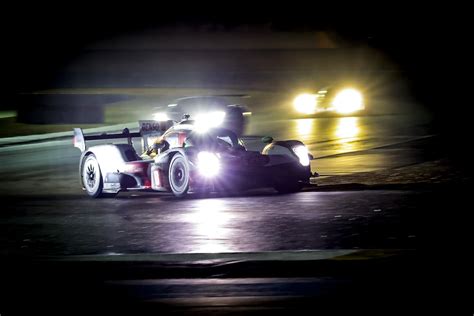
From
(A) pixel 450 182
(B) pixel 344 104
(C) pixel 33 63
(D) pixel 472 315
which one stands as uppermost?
(C) pixel 33 63

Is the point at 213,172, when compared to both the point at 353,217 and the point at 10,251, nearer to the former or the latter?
the point at 353,217

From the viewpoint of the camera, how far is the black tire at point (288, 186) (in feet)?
48.3

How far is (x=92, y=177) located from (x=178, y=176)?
6.02 feet

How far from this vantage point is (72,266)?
869cm

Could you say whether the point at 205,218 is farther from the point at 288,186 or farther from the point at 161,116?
the point at 161,116

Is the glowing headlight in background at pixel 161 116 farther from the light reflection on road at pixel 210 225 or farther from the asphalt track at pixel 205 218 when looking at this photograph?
the light reflection on road at pixel 210 225

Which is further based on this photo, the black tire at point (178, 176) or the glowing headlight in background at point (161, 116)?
the glowing headlight in background at point (161, 116)

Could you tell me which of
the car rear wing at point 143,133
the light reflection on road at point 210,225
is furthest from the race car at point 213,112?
the light reflection on road at point 210,225

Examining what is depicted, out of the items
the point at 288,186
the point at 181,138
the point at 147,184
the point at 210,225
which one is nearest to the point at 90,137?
the point at 147,184

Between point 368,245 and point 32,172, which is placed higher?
point 32,172

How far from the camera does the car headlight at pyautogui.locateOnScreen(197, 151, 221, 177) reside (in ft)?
46.1

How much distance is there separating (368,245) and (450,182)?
6333 millimetres

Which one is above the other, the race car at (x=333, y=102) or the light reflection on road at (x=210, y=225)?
the race car at (x=333, y=102)

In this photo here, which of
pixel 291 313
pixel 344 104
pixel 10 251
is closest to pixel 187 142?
pixel 10 251
